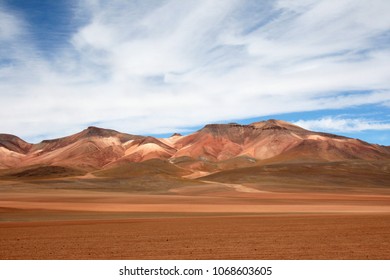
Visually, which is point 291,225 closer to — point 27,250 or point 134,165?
point 27,250

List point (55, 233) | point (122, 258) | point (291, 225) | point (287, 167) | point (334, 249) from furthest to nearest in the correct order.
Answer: point (287, 167)
point (291, 225)
point (55, 233)
point (334, 249)
point (122, 258)

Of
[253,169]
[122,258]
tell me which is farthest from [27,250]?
[253,169]

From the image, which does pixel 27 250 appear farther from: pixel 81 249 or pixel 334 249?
pixel 334 249

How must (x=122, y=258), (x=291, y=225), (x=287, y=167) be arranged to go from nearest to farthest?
1. (x=122, y=258)
2. (x=291, y=225)
3. (x=287, y=167)

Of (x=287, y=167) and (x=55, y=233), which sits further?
(x=287, y=167)

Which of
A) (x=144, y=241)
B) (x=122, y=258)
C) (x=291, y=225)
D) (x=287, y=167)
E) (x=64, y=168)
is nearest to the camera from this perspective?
(x=122, y=258)
